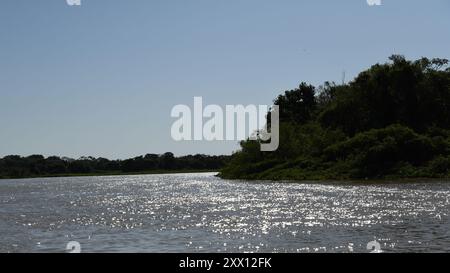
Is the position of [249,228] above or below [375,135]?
below

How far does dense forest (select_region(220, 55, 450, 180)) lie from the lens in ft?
298

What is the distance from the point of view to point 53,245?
26.9m

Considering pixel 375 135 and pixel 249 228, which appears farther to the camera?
pixel 375 135

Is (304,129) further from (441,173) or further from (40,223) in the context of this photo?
(40,223)

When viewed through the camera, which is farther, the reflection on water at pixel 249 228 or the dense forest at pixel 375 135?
the dense forest at pixel 375 135

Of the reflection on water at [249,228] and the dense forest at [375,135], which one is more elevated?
the dense forest at [375,135]

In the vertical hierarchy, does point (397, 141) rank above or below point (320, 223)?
above

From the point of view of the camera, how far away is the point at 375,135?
3848 inches

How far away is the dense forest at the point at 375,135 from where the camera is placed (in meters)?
90.9

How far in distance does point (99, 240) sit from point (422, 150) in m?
73.9

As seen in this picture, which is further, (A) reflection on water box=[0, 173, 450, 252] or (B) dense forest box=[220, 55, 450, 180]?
(B) dense forest box=[220, 55, 450, 180]

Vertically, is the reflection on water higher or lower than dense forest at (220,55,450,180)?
lower
